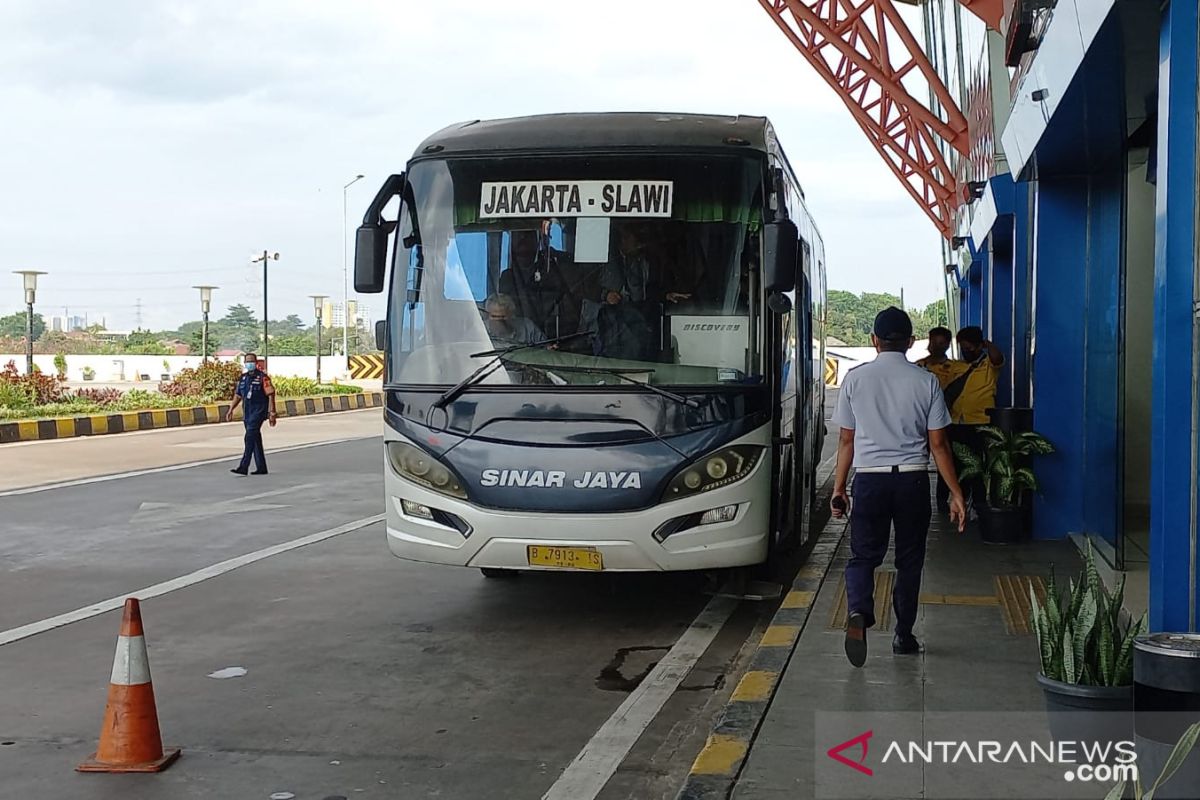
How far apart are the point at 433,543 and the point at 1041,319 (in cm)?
581

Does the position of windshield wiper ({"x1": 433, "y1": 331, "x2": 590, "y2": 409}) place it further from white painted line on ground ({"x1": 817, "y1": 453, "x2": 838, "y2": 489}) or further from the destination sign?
white painted line on ground ({"x1": 817, "y1": 453, "x2": 838, "y2": 489})

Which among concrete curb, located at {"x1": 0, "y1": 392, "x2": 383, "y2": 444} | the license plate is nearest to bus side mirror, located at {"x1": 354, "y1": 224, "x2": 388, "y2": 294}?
the license plate

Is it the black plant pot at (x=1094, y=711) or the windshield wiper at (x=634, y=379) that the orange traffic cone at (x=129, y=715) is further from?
the black plant pot at (x=1094, y=711)

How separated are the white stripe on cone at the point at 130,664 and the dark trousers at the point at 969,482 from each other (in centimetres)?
717

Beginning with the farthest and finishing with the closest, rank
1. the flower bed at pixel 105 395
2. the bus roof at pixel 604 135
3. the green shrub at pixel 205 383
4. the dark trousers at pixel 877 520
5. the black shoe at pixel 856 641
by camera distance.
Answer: the green shrub at pixel 205 383 < the flower bed at pixel 105 395 < the bus roof at pixel 604 135 < the dark trousers at pixel 877 520 < the black shoe at pixel 856 641

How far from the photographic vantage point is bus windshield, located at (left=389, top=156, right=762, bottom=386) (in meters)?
7.79

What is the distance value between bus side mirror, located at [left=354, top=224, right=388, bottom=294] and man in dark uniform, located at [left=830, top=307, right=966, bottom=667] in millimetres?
2997

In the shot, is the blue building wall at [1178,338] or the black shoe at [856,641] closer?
the blue building wall at [1178,338]

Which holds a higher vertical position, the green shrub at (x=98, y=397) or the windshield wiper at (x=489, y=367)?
the windshield wiper at (x=489, y=367)

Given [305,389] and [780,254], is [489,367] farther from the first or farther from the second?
[305,389]

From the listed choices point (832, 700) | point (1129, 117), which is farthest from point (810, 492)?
point (832, 700)

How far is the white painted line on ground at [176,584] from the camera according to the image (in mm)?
8151

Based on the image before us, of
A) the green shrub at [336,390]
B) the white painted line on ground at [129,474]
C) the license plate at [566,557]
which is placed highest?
the green shrub at [336,390]

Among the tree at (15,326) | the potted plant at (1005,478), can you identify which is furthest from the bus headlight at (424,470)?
the tree at (15,326)
